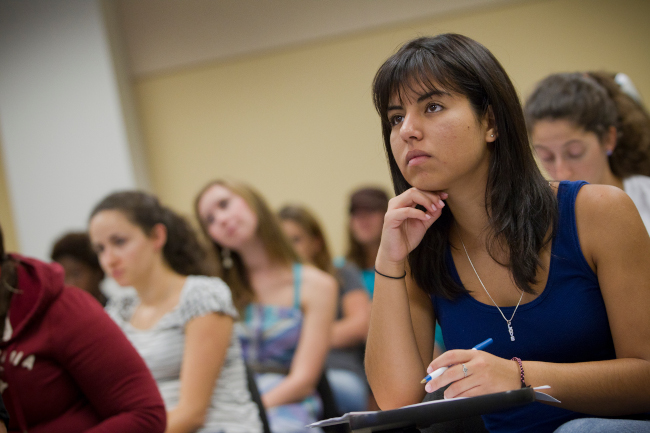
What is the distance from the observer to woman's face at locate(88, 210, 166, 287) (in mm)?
1968

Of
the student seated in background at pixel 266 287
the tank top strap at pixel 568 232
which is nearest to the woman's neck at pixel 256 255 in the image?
the student seated in background at pixel 266 287

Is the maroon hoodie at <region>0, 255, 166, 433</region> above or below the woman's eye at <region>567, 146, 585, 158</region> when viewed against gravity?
below

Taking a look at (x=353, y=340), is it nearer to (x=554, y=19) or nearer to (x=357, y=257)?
(x=357, y=257)

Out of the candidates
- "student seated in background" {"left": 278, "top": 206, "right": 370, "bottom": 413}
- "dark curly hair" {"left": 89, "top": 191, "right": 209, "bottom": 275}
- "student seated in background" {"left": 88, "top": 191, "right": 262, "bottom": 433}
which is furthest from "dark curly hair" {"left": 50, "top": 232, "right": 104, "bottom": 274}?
"student seated in background" {"left": 278, "top": 206, "right": 370, "bottom": 413}

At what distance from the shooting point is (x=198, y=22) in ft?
14.1

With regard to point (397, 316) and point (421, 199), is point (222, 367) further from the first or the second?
point (421, 199)

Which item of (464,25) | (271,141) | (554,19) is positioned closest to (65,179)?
(271,141)

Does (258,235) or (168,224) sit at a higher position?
(168,224)

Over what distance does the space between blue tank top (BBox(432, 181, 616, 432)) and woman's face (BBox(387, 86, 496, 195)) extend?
0.71 feet

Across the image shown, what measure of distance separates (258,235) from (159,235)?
62 centimetres

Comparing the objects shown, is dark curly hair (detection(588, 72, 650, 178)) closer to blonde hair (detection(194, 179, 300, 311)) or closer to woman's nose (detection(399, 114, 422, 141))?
woman's nose (detection(399, 114, 422, 141))

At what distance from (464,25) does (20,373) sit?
3521 millimetres

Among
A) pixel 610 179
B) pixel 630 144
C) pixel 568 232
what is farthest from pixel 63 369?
pixel 630 144

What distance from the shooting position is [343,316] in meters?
3.12
